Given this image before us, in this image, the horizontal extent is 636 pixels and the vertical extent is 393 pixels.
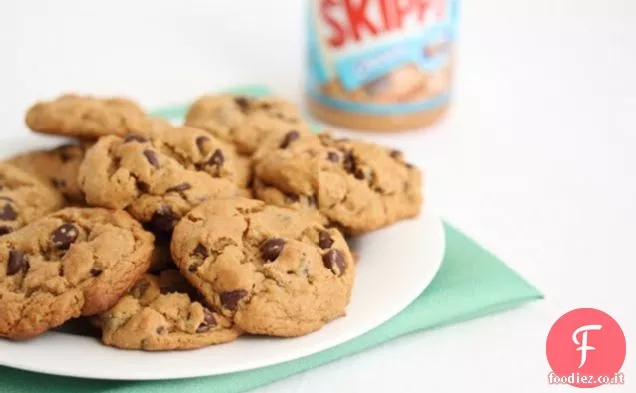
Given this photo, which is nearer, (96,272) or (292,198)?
(96,272)

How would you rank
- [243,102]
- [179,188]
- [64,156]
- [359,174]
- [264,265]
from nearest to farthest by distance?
[264,265], [179,188], [359,174], [64,156], [243,102]

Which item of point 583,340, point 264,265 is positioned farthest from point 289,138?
point 583,340

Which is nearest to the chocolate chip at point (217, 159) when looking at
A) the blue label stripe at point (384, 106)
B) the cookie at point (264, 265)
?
the cookie at point (264, 265)

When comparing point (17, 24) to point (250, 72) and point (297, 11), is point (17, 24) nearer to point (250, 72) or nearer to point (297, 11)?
point (250, 72)

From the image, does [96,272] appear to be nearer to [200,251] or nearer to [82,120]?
[200,251]

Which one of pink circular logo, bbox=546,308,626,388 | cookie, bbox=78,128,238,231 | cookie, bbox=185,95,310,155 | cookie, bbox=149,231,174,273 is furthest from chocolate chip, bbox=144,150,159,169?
pink circular logo, bbox=546,308,626,388

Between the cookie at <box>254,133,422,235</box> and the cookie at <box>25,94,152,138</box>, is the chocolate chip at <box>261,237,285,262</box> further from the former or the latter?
the cookie at <box>25,94,152,138</box>

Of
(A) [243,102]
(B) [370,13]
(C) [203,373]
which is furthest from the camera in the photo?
(B) [370,13]
